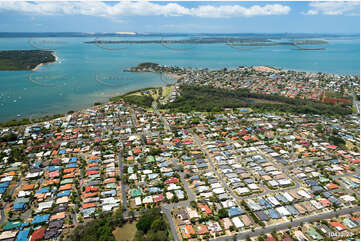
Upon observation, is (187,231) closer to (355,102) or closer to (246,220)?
(246,220)

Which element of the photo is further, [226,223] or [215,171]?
[215,171]

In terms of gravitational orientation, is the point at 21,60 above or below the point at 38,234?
above

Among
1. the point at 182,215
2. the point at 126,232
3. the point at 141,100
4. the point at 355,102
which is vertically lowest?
the point at 126,232

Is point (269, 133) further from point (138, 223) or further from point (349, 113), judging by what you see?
point (138, 223)

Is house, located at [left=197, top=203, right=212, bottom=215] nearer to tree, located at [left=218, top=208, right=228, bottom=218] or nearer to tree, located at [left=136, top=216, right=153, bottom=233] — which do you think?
tree, located at [left=218, top=208, right=228, bottom=218]

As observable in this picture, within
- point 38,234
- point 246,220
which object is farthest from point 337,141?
point 38,234

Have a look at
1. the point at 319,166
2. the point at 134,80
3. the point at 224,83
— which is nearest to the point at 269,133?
the point at 319,166
